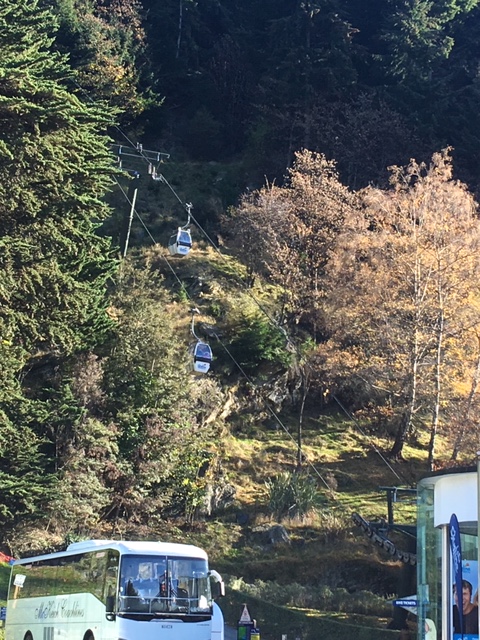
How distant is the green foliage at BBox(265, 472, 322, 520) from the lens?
3272 centimetres

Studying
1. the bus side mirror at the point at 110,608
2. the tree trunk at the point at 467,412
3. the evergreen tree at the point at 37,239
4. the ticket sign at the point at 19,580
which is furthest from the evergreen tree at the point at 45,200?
the tree trunk at the point at 467,412

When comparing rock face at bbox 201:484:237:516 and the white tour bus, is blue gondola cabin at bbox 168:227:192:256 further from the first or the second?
the white tour bus

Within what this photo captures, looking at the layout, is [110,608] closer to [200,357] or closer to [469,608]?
[469,608]

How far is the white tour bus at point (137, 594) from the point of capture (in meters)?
16.3

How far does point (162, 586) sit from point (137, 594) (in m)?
0.55

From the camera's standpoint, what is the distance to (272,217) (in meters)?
43.2

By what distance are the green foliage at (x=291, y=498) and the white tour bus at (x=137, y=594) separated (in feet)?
48.5

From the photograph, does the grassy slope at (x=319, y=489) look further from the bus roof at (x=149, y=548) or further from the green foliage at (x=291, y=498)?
the bus roof at (x=149, y=548)

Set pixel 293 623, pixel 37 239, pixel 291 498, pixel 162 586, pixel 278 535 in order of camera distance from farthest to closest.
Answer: pixel 291 498 → pixel 278 535 → pixel 37 239 → pixel 293 623 → pixel 162 586

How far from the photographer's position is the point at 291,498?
3303 cm

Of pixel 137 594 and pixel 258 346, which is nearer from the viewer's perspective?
pixel 137 594

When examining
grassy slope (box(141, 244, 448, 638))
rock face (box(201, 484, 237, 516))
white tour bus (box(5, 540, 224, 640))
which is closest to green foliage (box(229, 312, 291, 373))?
grassy slope (box(141, 244, 448, 638))

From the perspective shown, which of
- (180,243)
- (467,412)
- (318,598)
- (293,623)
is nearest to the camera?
(293,623)

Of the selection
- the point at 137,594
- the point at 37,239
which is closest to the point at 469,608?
the point at 137,594
